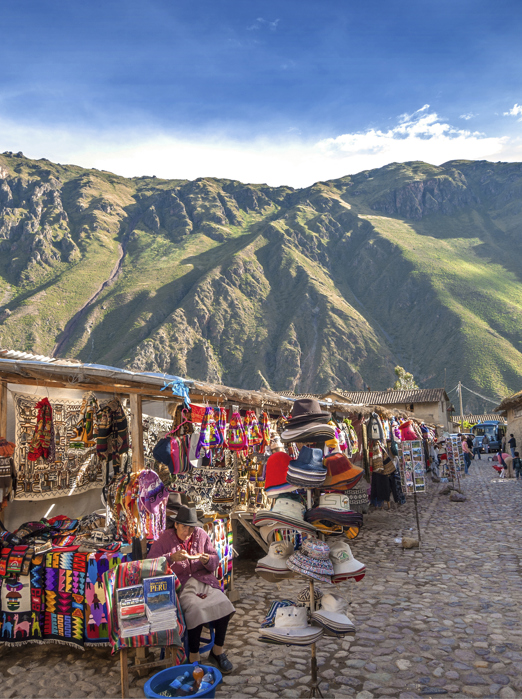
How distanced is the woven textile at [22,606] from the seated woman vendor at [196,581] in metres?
1.12

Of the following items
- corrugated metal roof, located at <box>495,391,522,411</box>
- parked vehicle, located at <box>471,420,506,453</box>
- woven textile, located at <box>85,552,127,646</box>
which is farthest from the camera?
parked vehicle, located at <box>471,420,506,453</box>

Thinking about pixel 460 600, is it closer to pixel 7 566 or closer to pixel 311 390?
pixel 7 566

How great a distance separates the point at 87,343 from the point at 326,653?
69.5 metres

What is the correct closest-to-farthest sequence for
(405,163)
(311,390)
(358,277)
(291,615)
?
1. (291,615)
2. (311,390)
3. (358,277)
4. (405,163)

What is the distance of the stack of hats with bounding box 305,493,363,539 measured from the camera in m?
3.76

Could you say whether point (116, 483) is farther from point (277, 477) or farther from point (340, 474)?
point (340, 474)

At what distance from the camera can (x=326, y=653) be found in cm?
453

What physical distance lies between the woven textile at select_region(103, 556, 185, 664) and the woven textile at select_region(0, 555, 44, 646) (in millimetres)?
745

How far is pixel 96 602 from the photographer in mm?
4348

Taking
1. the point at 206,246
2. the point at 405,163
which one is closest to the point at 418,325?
the point at 206,246

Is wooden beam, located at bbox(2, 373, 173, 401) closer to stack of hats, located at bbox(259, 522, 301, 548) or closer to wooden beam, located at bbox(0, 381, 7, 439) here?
wooden beam, located at bbox(0, 381, 7, 439)

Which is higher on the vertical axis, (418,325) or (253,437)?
(418,325)

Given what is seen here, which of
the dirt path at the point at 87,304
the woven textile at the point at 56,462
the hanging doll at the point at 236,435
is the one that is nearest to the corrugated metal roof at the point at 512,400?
the hanging doll at the point at 236,435

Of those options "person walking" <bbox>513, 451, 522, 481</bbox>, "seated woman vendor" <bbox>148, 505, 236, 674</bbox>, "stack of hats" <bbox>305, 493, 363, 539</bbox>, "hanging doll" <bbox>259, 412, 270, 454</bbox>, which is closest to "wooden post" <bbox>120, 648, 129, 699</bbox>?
"seated woman vendor" <bbox>148, 505, 236, 674</bbox>
